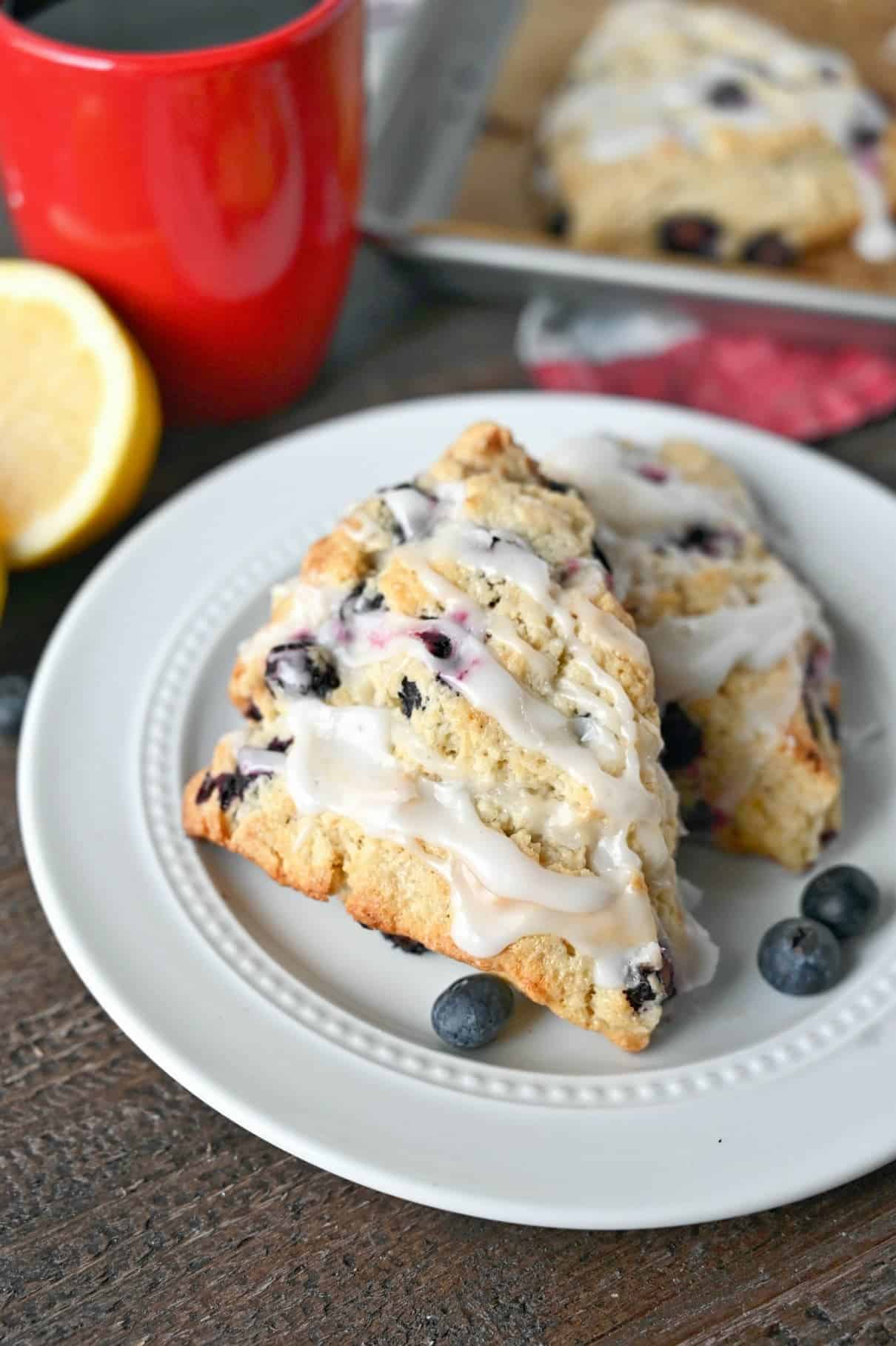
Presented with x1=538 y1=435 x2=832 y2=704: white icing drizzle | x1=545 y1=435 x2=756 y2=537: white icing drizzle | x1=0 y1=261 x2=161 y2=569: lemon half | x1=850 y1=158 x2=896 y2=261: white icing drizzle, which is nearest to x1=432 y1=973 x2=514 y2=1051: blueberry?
x1=538 y1=435 x2=832 y2=704: white icing drizzle

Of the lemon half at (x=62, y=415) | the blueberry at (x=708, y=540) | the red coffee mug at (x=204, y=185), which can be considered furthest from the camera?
the lemon half at (x=62, y=415)

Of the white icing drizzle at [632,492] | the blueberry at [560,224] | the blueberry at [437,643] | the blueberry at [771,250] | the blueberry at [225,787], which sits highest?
the white icing drizzle at [632,492]

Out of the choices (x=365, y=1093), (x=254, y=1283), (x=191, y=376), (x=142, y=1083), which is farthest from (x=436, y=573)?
(x=191, y=376)

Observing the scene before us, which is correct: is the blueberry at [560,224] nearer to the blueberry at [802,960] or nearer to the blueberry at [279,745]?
the blueberry at [279,745]

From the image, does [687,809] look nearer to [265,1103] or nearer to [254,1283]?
[265,1103]

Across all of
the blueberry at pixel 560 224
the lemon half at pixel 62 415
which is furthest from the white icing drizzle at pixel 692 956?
the blueberry at pixel 560 224

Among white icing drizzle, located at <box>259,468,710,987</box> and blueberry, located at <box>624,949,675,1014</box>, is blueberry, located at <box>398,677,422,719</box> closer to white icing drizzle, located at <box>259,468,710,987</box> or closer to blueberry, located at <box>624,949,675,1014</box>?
white icing drizzle, located at <box>259,468,710,987</box>

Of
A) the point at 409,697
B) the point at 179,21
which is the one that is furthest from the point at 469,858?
the point at 179,21
